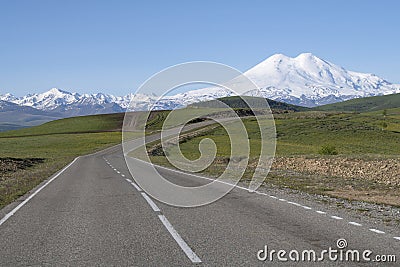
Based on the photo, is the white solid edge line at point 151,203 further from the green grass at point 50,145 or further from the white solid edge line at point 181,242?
the green grass at point 50,145

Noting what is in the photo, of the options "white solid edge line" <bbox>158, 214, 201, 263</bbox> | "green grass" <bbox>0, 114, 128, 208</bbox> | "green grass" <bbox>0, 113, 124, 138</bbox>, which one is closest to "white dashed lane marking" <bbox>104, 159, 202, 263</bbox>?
"white solid edge line" <bbox>158, 214, 201, 263</bbox>

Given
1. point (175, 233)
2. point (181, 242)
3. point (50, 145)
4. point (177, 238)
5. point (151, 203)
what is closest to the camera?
point (181, 242)

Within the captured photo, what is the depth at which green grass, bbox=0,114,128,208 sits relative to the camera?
2811 cm

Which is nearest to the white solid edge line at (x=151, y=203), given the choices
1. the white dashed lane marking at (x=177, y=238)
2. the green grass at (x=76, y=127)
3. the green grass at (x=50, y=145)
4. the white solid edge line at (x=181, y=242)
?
the white dashed lane marking at (x=177, y=238)

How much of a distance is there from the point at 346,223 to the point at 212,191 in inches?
349

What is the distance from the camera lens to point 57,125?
179250 millimetres

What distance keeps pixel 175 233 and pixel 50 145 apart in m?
102

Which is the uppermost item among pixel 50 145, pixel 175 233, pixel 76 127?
pixel 175 233

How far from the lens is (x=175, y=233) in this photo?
37.4 ft

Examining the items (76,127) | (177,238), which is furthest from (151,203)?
(76,127)

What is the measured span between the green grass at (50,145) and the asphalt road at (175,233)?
206 inches

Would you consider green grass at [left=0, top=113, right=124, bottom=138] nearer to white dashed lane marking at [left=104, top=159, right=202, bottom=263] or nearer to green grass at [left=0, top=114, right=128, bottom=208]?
green grass at [left=0, top=114, right=128, bottom=208]

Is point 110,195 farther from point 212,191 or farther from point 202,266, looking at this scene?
point 202,266

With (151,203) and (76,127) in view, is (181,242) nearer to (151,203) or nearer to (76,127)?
(151,203)
